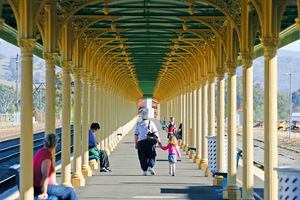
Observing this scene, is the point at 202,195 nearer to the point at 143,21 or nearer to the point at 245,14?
the point at 245,14

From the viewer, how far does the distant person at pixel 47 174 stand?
326 inches

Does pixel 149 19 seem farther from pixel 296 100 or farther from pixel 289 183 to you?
pixel 296 100

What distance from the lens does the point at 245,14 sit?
11758 millimetres

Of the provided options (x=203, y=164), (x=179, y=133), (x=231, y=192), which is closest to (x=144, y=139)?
(x=231, y=192)

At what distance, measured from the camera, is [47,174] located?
828 cm

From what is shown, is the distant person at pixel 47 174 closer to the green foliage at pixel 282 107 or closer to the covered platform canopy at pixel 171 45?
the covered platform canopy at pixel 171 45

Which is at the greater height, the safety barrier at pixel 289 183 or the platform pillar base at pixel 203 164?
the safety barrier at pixel 289 183

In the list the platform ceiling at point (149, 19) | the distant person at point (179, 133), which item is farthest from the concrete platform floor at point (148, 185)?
the distant person at point (179, 133)

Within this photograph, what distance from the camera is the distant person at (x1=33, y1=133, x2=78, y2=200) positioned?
8281 mm

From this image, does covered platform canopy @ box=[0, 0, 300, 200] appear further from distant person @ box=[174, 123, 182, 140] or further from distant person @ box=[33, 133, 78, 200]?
distant person @ box=[174, 123, 182, 140]

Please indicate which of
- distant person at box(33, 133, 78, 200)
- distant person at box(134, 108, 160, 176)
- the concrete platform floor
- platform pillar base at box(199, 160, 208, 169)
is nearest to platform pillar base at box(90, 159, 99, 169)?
the concrete platform floor

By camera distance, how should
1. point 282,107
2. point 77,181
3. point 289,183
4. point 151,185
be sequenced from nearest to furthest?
point 289,183, point 151,185, point 77,181, point 282,107

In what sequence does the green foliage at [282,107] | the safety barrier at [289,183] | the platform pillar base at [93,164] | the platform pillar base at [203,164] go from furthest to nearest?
the green foliage at [282,107] < the platform pillar base at [203,164] < the platform pillar base at [93,164] < the safety barrier at [289,183]

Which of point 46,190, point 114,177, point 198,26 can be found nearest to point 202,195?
point 114,177
